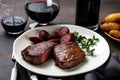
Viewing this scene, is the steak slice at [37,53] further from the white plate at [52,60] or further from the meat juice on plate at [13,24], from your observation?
the meat juice on plate at [13,24]

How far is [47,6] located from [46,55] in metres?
0.25

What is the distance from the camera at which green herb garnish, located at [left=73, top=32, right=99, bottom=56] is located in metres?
0.97

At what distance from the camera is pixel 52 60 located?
0.92 meters

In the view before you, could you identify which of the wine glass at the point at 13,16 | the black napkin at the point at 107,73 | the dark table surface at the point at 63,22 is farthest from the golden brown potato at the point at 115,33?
the wine glass at the point at 13,16

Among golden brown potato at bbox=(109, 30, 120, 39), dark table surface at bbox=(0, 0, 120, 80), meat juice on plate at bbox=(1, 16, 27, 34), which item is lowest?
dark table surface at bbox=(0, 0, 120, 80)

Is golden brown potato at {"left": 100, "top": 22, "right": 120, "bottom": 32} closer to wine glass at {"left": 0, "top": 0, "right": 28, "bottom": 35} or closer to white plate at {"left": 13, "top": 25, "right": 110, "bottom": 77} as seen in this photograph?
white plate at {"left": 13, "top": 25, "right": 110, "bottom": 77}

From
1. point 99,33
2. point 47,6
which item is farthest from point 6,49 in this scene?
point 99,33

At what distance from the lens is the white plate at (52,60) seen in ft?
2.80

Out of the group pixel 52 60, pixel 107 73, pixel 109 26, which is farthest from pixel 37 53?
pixel 109 26

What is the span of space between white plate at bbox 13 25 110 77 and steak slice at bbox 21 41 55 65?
A: 0.05 ft

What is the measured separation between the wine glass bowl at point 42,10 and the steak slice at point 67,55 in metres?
0.19

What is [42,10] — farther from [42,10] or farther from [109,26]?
[109,26]

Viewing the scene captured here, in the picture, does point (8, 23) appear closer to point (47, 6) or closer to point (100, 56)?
point (47, 6)

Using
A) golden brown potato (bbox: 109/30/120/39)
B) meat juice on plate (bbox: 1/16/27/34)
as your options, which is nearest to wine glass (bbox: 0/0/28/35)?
meat juice on plate (bbox: 1/16/27/34)
